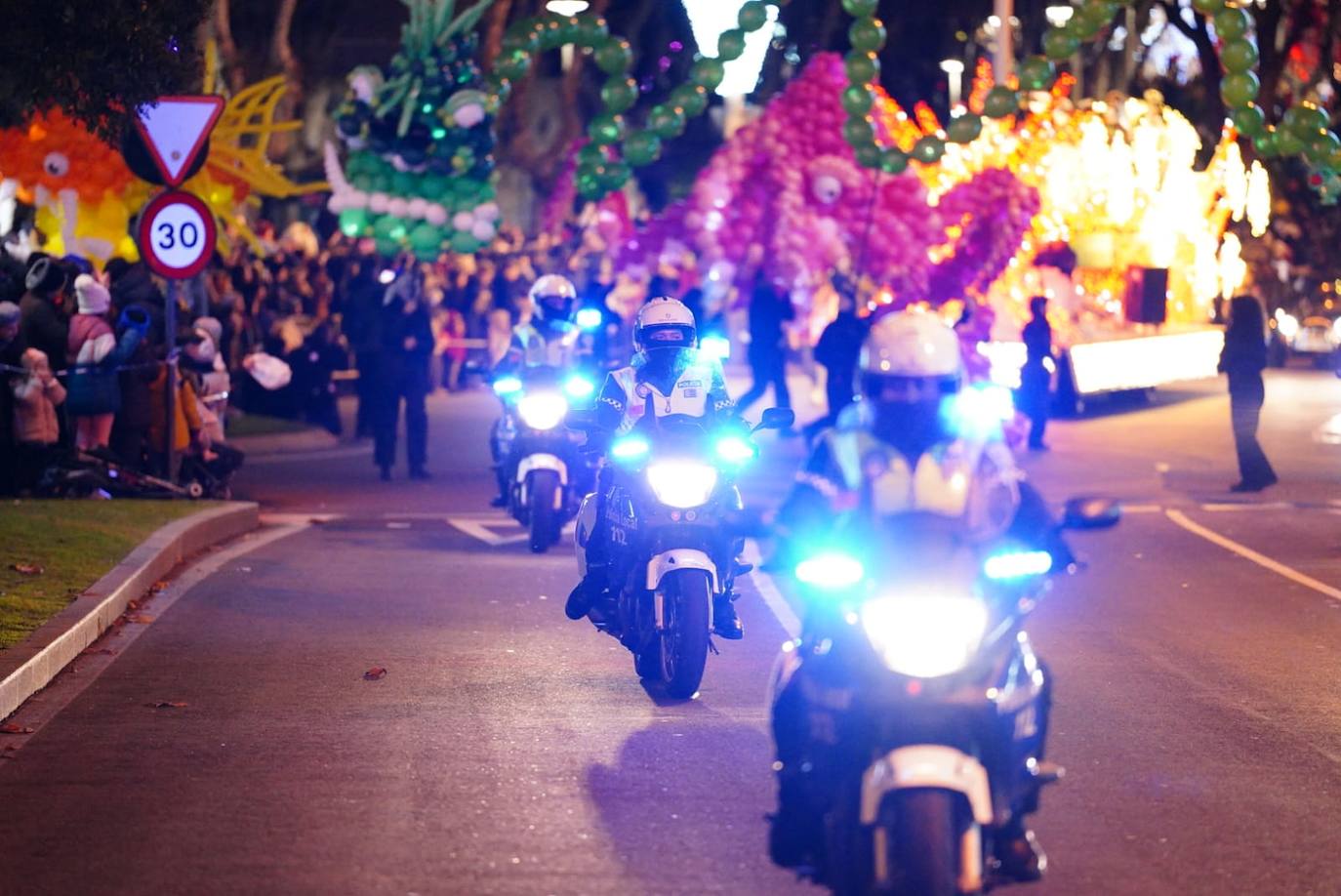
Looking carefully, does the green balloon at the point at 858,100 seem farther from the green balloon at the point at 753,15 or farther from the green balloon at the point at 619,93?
the green balloon at the point at 619,93

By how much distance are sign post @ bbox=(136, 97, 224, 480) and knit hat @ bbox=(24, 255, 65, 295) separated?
5.01 ft

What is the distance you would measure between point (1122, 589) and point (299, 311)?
17510 millimetres

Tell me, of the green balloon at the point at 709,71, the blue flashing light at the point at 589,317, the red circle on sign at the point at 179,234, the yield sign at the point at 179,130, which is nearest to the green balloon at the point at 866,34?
the green balloon at the point at 709,71

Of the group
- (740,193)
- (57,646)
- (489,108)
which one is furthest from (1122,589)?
(740,193)

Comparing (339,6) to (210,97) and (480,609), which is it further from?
(480,609)

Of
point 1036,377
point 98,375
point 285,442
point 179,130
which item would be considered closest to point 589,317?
point 179,130

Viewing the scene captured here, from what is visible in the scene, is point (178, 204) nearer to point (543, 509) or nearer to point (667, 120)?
point (543, 509)

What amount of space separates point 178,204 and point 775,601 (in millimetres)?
6270

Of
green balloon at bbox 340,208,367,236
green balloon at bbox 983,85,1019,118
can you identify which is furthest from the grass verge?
green balloon at bbox 340,208,367,236

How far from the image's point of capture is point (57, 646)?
34.5 ft

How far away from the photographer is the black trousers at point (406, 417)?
70.4 ft

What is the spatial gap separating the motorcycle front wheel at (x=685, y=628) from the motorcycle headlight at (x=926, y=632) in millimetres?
3685

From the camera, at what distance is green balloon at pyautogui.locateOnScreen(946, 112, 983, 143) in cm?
2328

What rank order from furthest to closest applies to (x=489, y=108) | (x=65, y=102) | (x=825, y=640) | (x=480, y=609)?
(x=489, y=108) < (x=65, y=102) < (x=480, y=609) < (x=825, y=640)
